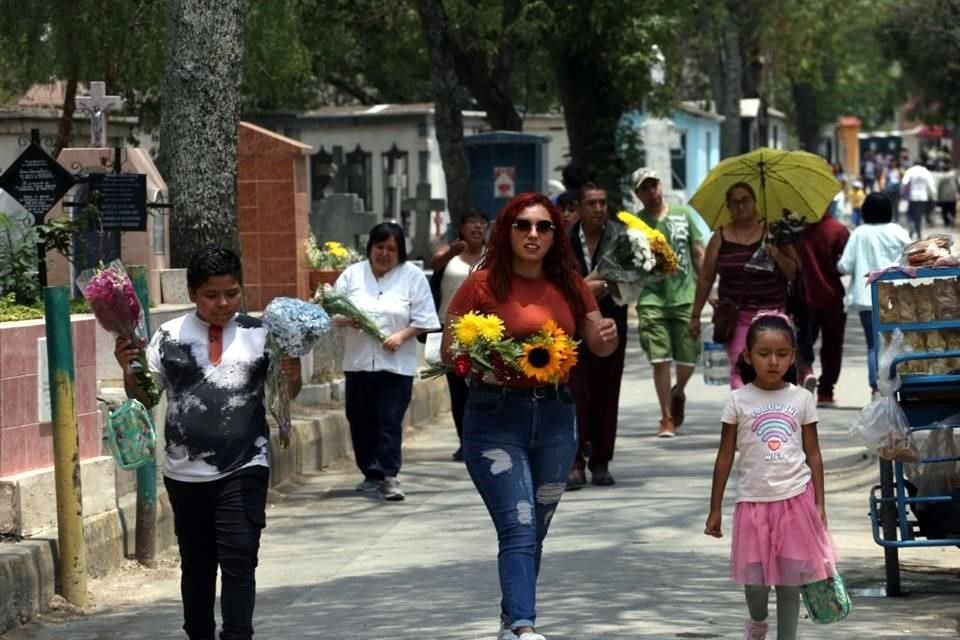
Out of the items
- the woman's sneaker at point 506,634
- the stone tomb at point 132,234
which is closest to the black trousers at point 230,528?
the woman's sneaker at point 506,634

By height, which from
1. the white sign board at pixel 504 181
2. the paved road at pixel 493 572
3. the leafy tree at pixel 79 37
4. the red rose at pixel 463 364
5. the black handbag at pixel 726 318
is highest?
the leafy tree at pixel 79 37

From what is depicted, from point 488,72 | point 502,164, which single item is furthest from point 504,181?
point 488,72

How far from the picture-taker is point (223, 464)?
7332mm

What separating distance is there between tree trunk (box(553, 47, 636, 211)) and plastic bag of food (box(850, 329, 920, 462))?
18.6 m

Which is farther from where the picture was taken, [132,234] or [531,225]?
[132,234]

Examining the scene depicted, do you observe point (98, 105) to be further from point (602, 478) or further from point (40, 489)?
point (40, 489)

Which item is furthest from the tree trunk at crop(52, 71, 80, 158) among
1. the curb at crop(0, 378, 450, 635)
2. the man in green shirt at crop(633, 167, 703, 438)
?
the man in green shirt at crop(633, 167, 703, 438)

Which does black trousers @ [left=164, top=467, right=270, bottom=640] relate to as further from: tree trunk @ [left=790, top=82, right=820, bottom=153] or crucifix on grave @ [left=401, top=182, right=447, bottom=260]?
tree trunk @ [left=790, top=82, right=820, bottom=153]

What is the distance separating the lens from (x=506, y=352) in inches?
295

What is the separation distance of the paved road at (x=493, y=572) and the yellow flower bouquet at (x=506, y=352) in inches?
47.0

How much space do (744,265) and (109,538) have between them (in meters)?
4.60

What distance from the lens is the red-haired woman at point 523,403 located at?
7.55m

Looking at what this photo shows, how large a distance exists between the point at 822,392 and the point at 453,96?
239 inches

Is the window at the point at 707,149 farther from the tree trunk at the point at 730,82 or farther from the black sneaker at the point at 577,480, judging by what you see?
the black sneaker at the point at 577,480
